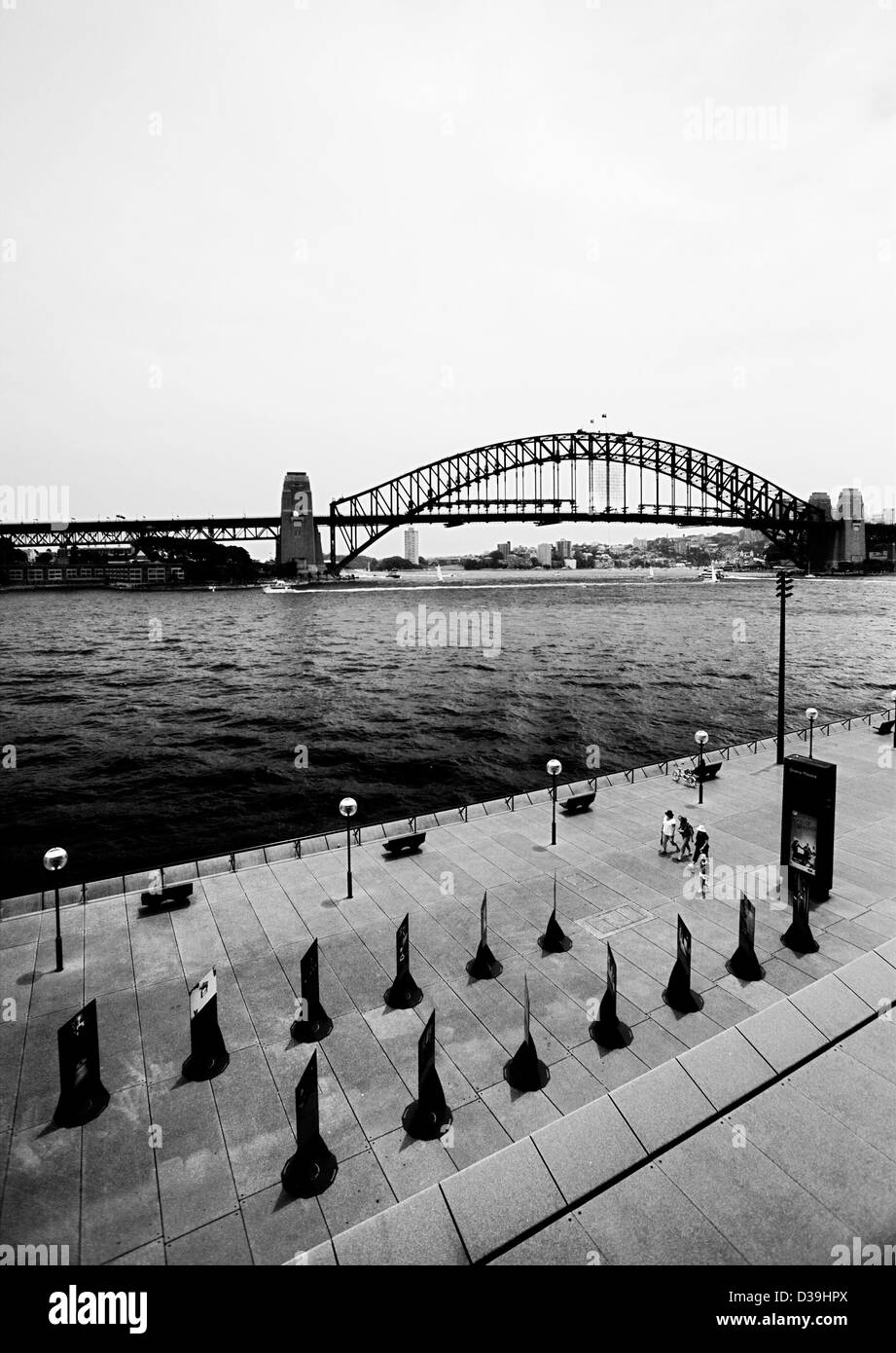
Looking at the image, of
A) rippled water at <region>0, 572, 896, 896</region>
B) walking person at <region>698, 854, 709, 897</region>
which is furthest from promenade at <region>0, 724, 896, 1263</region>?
rippled water at <region>0, 572, 896, 896</region>

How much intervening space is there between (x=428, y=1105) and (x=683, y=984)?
13.5 ft

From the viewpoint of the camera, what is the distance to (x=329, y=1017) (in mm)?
9727

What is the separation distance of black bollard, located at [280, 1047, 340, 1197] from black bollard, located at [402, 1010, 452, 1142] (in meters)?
0.99

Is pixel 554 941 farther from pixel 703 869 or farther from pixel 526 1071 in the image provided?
pixel 703 869

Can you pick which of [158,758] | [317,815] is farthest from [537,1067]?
[158,758]

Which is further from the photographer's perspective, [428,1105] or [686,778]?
[686,778]

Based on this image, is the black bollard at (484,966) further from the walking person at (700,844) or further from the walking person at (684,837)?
the walking person at (684,837)

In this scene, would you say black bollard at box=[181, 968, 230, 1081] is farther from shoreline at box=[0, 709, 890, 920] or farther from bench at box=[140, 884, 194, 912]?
shoreline at box=[0, 709, 890, 920]

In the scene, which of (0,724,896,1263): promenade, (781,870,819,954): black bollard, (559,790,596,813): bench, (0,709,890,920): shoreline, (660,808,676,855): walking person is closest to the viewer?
(0,724,896,1263): promenade

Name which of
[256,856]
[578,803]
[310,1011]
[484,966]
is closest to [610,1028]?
[484,966]

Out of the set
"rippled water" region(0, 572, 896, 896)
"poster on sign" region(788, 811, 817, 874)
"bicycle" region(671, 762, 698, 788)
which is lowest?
"rippled water" region(0, 572, 896, 896)

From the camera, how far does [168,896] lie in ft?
42.0

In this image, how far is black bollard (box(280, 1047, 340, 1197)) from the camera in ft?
22.7

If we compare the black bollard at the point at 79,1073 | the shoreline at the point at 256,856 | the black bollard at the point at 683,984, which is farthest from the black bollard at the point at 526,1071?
the shoreline at the point at 256,856
